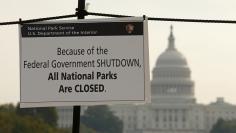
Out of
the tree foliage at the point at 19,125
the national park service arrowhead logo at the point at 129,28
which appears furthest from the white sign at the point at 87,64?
the tree foliage at the point at 19,125

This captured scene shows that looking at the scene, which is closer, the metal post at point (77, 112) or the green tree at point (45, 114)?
the metal post at point (77, 112)

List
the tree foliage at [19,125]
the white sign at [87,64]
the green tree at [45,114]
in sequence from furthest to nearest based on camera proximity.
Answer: the green tree at [45,114], the tree foliage at [19,125], the white sign at [87,64]

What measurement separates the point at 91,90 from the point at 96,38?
0.49m

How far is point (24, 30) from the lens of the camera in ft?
43.2

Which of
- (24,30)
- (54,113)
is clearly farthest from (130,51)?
(54,113)

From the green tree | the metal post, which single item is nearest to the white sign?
the metal post

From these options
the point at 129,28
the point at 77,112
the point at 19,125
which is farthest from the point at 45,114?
the point at 129,28

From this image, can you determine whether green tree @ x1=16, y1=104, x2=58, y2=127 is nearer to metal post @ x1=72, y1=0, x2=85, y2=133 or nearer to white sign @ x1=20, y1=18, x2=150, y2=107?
metal post @ x1=72, y1=0, x2=85, y2=133

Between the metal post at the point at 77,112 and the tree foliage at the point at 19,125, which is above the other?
the metal post at the point at 77,112

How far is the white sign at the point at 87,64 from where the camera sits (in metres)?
12.9

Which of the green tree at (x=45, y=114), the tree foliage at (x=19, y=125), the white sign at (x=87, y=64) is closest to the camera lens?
the white sign at (x=87, y=64)

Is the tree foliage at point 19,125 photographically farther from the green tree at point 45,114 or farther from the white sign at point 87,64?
the white sign at point 87,64

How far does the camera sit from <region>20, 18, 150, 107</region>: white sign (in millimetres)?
12914

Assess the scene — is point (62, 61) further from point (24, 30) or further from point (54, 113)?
point (54, 113)
